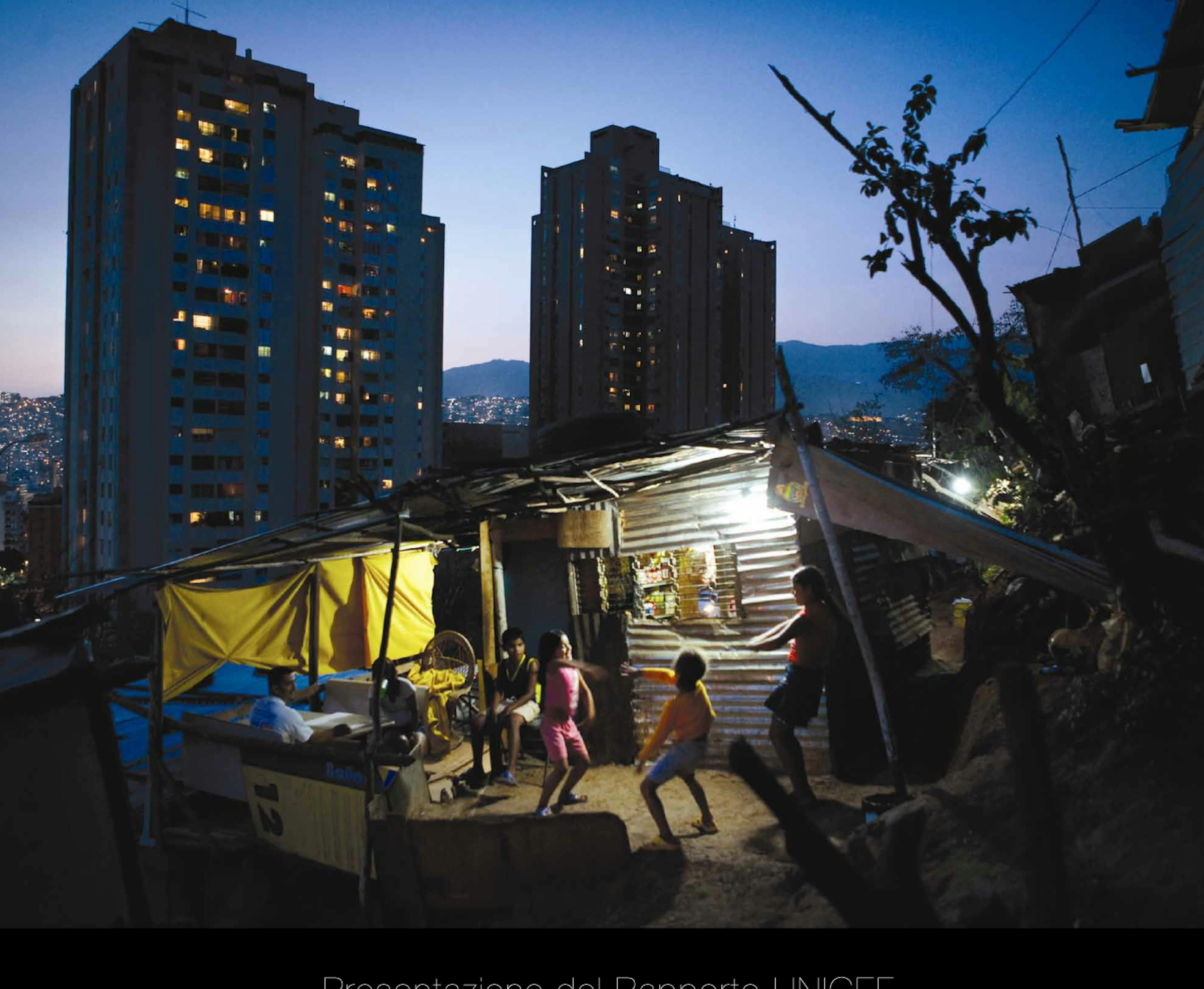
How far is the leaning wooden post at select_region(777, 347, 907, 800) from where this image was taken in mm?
5234

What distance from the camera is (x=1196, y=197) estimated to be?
911cm

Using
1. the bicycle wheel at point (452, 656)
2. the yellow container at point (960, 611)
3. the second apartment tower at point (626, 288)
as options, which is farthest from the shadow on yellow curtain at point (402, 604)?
the second apartment tower at point (626, 288)

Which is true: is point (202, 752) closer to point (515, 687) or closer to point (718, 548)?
point (515, 687)

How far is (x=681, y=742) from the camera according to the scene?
6250 millimetres

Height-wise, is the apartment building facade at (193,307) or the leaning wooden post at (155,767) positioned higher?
the apartment building facade at (193,307)

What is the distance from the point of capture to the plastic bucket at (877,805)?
17.9ft

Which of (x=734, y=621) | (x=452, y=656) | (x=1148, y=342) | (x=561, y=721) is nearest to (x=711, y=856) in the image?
(x=561, y=721)

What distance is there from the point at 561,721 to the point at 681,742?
1708mm

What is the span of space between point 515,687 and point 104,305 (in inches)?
2395

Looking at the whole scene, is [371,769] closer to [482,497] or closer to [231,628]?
[482,497]

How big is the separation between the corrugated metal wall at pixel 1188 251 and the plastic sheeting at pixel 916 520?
548cm

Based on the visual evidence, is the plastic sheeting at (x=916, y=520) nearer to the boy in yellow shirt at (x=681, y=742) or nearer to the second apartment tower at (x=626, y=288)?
the boy in yellow shirt at (x=681, y=742)

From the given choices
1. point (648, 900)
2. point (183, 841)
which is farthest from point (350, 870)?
point (648, 900)

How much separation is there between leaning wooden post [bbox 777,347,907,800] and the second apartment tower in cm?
6304
